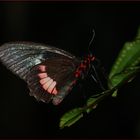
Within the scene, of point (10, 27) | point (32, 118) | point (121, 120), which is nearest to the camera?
point (121, 120)

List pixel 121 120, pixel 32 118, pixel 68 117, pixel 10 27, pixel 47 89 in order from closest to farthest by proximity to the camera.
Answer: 1. pixel 68 117
2. pixel 47 89
3. pixel 121 120
4. pixel 32 118
5. pixel 10 27

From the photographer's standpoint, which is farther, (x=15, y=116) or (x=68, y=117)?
(x=15, y=116)

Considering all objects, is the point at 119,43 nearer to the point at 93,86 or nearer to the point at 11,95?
the point at 93,86

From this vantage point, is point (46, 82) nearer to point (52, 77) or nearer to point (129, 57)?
point (52, 77)

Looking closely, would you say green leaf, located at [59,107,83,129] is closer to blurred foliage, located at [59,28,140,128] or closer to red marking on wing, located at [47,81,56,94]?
blurred foliage, located at [59,28,140,128]

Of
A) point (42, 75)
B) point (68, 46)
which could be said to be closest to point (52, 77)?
point (42, 75)

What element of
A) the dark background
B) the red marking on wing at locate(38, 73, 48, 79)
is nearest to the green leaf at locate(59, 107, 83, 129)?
the red marking on wing at locate(38, 73, 48, 79)

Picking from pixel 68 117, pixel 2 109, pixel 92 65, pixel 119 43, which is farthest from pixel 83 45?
pixel 68 117
